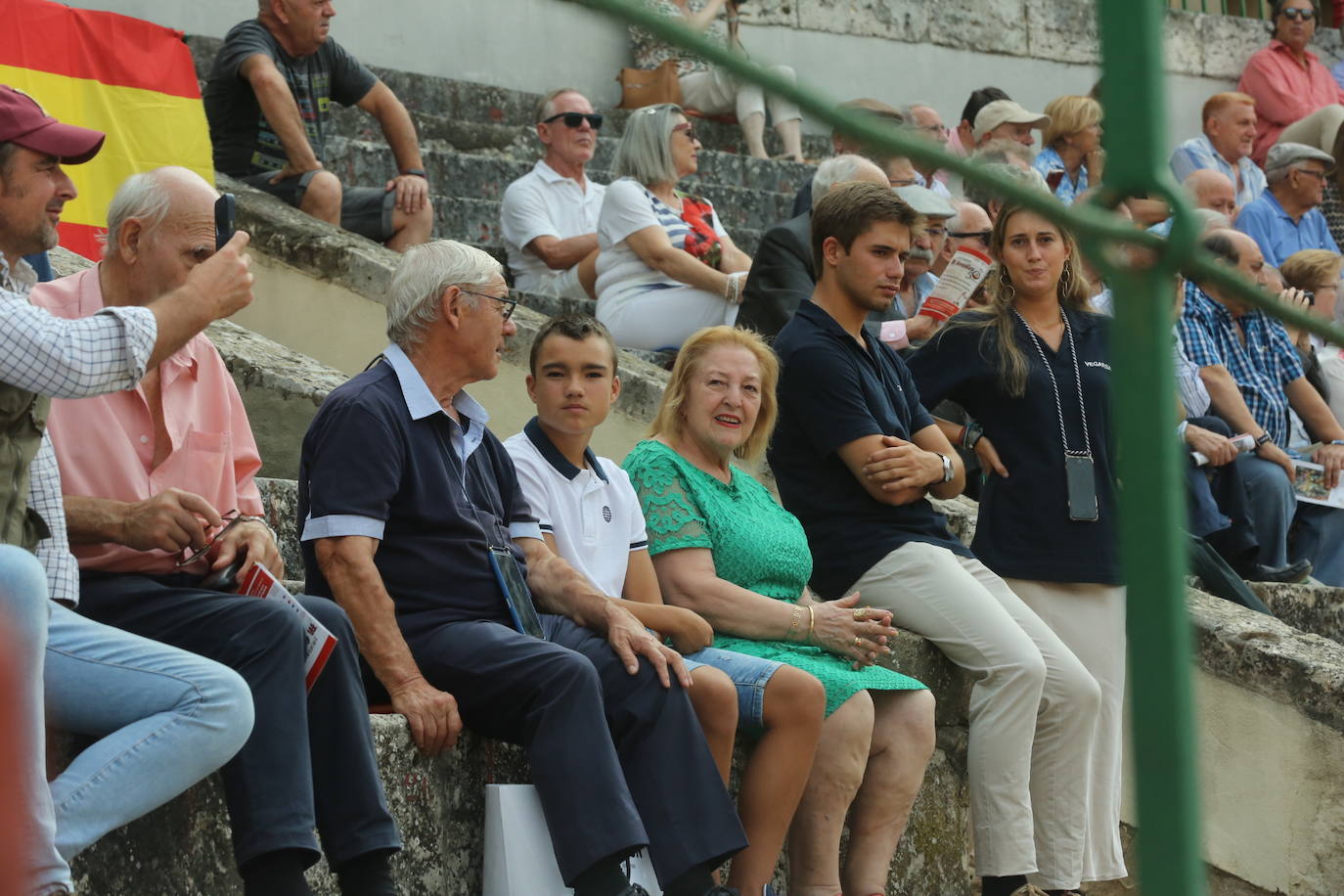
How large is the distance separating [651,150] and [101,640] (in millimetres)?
3983

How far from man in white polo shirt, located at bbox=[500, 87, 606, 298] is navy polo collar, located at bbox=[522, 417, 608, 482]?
264 centimetres

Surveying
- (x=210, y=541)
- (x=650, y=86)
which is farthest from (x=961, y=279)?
(x=650, y=86)

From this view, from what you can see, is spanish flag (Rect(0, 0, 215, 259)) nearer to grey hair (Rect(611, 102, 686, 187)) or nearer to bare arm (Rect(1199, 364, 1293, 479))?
grey hair (Rect(611, 102, 686, 187))

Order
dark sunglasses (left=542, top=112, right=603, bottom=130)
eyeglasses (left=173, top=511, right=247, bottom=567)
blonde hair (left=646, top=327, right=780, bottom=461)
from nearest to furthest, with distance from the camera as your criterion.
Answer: eyeglasses (left=173, top=511, right=247, bottom=567), blonde hair (left=646, top=327, right=780, bottom=461), dark sunglasses (left=542, top=112, right=603, bottom=130)

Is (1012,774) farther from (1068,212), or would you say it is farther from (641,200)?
(1068,212)

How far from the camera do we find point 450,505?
3.39 m

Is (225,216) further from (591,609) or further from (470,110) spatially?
(470,110)

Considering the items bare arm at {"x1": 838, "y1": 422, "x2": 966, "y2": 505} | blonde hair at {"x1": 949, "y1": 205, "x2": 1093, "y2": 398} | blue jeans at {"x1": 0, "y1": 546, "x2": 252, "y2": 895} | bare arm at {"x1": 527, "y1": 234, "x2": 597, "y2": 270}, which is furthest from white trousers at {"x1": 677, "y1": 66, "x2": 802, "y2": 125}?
blue jeans at {"x1": 0, "y1": 546, "x2": 252, "y2": 895}

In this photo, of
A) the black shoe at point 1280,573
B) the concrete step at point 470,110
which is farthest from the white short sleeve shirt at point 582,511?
the concrete step at point 470,110

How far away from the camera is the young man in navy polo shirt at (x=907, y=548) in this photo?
13.6ft

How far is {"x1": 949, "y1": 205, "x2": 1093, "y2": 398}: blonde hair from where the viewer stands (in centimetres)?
446

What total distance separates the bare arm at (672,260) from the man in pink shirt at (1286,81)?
589 centimetres

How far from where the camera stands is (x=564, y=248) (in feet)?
21.8

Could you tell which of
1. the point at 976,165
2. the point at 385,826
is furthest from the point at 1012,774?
the point at 976,165
